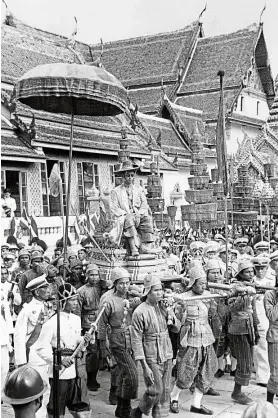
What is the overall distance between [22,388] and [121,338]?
3.37 m

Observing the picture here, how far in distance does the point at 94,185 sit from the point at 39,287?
613 inches

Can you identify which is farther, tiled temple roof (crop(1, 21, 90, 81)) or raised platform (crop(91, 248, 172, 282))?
tiled temple roof (crop(1, 21, 90, 81))

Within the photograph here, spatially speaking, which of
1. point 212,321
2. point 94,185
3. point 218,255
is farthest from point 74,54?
point 212,321

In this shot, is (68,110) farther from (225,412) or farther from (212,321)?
(225,412)

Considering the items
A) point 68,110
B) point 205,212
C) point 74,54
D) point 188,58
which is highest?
point 188,58

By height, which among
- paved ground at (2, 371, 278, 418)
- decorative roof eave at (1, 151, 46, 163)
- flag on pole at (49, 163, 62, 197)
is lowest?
paved ground at (2, 371, 278, 418)

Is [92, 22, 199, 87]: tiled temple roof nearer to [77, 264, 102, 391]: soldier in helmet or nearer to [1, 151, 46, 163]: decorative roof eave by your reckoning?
[1, 151, 46, 163]: decorative roof eave

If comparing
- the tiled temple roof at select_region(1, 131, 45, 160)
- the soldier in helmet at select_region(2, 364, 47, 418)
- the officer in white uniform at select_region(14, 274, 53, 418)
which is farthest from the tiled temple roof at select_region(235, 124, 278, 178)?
the soldier in helmet at select_region(2, 364, 47, 418)

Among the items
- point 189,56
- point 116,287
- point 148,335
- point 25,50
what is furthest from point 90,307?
point 189,56

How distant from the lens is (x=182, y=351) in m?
6.95

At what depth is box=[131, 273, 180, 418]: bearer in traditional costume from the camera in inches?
246

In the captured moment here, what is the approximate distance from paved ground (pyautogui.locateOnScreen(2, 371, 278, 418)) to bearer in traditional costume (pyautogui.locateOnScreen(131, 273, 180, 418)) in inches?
21.6

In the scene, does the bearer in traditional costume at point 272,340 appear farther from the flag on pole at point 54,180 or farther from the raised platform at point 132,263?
the flag on pole at point 54,180

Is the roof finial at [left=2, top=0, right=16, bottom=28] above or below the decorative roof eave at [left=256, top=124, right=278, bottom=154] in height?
above
